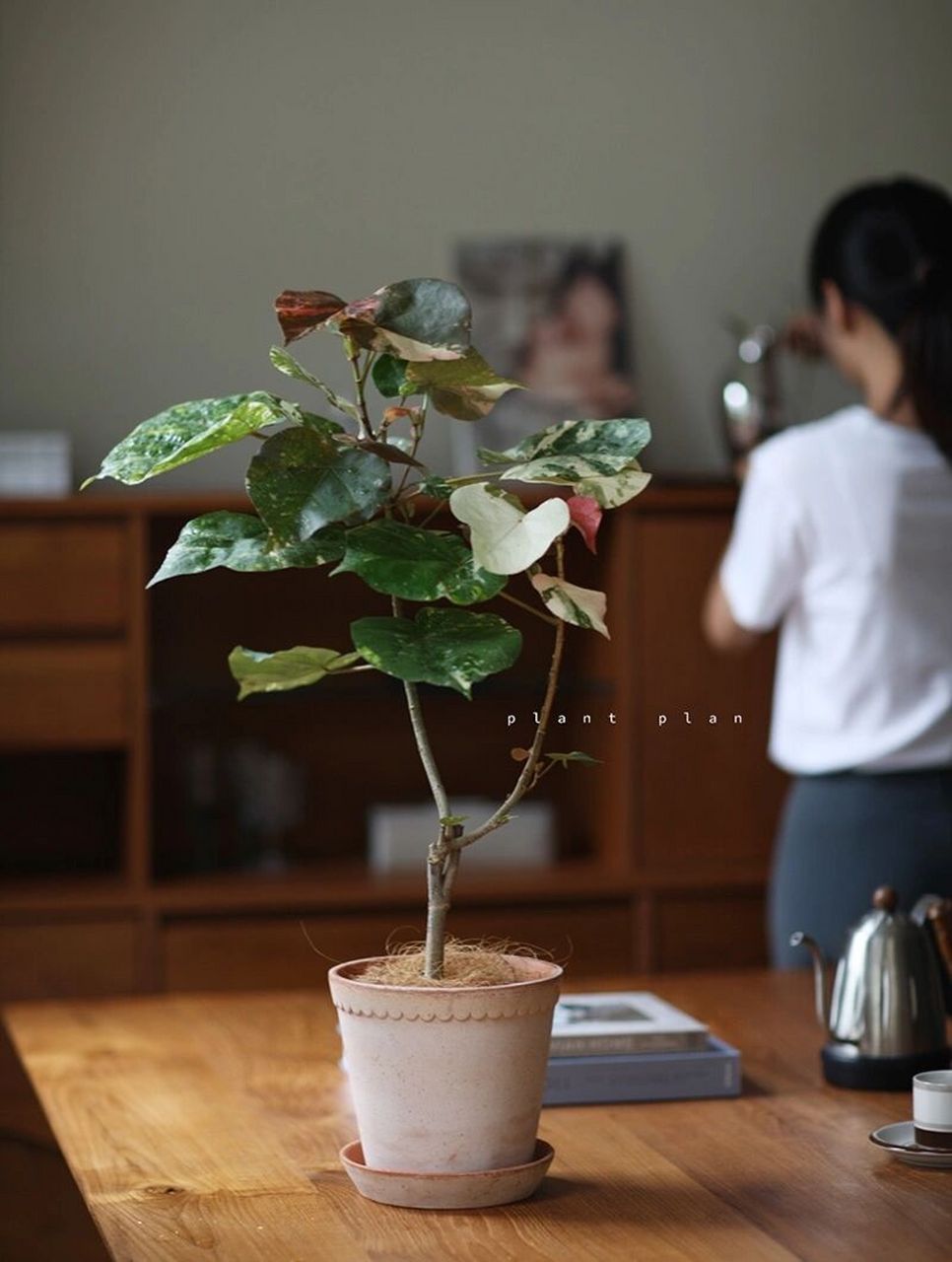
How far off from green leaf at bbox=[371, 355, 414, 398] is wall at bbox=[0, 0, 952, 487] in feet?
8.20

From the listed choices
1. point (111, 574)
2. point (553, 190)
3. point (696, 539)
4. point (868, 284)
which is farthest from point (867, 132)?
point (111, 574)

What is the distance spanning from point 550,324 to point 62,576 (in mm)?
1153

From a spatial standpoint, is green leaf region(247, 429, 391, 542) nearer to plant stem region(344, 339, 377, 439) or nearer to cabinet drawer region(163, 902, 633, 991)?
plant stem region(344, 339, 377, 439)

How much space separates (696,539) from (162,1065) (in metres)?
2.07

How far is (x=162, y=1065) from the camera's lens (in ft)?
5.98

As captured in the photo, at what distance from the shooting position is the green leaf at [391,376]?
1.30 metres

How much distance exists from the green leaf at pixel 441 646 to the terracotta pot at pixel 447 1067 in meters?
0.22

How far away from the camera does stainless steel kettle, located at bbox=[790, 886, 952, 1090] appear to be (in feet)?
5.34

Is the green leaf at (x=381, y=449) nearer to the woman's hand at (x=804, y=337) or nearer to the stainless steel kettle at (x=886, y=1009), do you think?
the stainless steel kettle at (x=886, y=1009)

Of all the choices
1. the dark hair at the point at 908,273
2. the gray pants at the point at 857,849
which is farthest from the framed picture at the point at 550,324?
the gray pants at the point at 857,849

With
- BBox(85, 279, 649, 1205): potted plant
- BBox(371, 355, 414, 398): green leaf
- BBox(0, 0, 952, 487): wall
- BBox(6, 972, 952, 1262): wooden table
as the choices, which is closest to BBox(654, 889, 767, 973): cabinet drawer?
BBox(0, 0, 952, 487): wall

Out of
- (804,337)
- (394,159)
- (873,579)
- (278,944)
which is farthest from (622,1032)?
(394,159)

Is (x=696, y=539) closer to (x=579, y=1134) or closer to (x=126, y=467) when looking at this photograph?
(x=579, y=1134)

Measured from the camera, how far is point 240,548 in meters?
1.23
